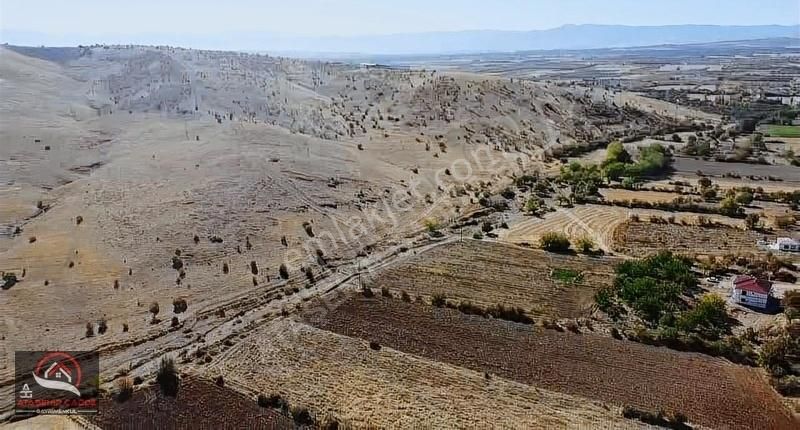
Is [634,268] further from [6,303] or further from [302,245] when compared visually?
[6,303]

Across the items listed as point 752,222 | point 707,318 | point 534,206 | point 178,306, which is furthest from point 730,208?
point 178,306

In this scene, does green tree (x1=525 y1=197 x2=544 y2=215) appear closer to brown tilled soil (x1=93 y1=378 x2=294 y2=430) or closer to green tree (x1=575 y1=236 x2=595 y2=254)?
green tree (x1=575 y1=236 x2=595 y2=254)

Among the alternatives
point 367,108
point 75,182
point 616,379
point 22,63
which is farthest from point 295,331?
point 22,63

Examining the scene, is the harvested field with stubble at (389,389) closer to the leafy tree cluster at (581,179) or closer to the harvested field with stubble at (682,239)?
the harvested field with stubble at (682,239)

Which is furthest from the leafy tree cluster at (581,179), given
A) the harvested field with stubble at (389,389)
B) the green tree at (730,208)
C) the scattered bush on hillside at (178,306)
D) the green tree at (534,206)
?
the scattered bush on hillside at (178,306)

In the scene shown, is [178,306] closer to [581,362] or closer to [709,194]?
[581,362]

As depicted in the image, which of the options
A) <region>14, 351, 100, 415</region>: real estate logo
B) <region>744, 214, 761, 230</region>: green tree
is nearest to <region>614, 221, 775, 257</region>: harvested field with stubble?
<region>744, 214, 761, 230</region>: green tree

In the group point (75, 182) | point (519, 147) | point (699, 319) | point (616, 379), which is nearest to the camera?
point (616, 379)
